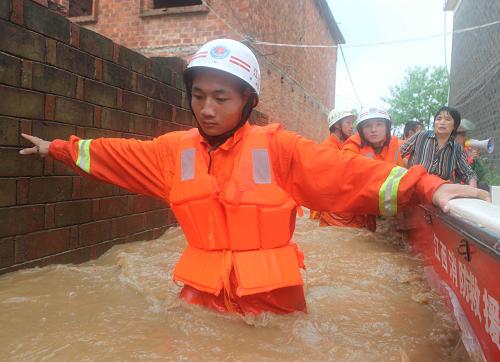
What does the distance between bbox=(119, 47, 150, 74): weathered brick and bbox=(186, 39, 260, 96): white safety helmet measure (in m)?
2.05

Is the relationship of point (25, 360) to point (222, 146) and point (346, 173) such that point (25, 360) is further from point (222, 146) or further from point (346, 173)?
point (346, 173)

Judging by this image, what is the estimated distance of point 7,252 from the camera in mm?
2844

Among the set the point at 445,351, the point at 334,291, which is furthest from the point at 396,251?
the point at 445,351

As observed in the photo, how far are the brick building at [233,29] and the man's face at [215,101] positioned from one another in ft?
15.8

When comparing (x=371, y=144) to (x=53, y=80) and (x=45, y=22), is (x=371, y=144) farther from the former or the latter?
(x=45, y=22)

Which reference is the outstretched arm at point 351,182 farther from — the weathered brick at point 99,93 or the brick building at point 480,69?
the brick building at point 480,69

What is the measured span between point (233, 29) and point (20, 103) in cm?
698

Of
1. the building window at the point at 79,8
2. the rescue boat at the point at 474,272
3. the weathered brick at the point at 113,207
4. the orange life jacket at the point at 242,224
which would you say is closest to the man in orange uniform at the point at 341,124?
the weathered brick at the point at 113,207

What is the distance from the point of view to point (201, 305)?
2.23 meters

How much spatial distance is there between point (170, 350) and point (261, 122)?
6.21 metres

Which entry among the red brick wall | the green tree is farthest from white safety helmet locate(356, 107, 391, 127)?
the green tree

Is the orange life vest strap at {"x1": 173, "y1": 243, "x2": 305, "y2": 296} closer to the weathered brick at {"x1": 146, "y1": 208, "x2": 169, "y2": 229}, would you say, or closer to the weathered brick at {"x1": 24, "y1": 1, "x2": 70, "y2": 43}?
the weathered brick at {"x1": 24, "y1": 1, "x2": 70, "y2": 43}

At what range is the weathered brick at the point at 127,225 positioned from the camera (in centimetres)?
397

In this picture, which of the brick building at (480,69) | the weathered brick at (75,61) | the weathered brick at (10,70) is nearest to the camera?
the weathered brick at (10,70)
